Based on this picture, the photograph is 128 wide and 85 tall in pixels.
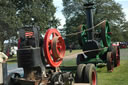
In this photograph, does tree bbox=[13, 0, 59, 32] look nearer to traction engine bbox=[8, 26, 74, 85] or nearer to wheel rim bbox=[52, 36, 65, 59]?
wheel rim bbox=[52, 36, 65, 59]

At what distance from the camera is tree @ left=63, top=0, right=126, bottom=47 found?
35.1m

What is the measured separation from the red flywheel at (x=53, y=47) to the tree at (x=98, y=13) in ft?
100

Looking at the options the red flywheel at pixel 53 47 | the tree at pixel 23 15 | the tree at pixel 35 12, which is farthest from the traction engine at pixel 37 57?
the tree at pixel 35 12

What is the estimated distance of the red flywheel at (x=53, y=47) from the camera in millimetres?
3697

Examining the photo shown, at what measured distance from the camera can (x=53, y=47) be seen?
12.5 ft

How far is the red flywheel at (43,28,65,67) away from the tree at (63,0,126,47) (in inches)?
1204

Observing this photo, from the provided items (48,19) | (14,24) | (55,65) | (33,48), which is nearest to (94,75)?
(55,65)

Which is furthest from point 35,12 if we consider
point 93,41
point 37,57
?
point 37,57

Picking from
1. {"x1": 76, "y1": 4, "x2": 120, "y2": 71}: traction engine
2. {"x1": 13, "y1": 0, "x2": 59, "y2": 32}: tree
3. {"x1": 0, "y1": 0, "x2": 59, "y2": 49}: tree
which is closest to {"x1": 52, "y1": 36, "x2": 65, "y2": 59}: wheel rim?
{"x1": 76, "y1": 4, "x2": 120, "y2": 71}: traction engine

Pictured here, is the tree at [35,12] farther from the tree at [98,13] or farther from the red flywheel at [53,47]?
the red flywheel at [53,47]

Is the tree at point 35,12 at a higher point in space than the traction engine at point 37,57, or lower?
higher

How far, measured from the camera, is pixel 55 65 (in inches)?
159

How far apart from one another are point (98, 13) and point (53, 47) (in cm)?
3402

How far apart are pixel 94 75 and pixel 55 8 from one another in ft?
66.2
